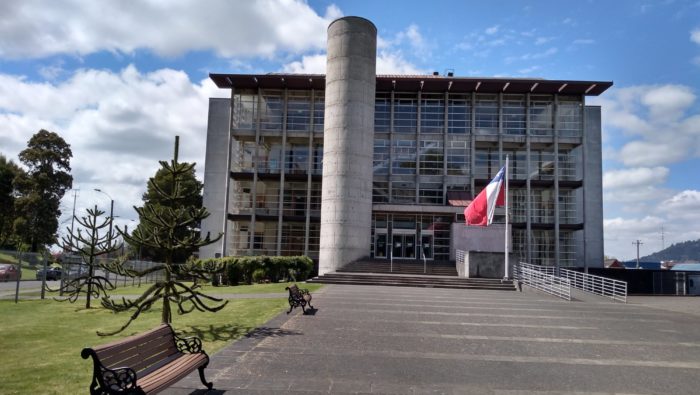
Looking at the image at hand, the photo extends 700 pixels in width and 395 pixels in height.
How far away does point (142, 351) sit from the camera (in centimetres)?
561

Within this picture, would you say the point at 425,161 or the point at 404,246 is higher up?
the point at 425,161

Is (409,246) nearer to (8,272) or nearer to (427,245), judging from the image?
(427,245)

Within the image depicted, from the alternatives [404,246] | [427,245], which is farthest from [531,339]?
[404,246]

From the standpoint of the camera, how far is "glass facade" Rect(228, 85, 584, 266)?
39344 millimetres

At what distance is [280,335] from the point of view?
9.73 meters

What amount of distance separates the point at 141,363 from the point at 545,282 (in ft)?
67.6

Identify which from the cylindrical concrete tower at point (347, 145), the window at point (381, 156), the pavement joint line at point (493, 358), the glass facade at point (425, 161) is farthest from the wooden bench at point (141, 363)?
the window at point (381, 156)

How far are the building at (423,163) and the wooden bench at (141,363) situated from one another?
102 feet

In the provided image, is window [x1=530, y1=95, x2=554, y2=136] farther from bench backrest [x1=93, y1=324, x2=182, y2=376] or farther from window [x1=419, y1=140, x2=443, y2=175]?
bench backrest [x1=93, y1=324, x2=182, y2=376]

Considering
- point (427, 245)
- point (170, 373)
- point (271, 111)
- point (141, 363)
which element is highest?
point (271, 111)

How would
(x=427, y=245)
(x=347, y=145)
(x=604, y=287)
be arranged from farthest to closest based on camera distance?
1. (x=427, y=245)
2. (x=347, y=145)
3. (x=604, y=287)

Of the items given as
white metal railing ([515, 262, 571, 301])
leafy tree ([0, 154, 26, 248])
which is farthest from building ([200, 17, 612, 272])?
leafy tree ([0, 154, 26, 248])

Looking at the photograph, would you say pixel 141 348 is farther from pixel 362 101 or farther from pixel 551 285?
pixel 362 101

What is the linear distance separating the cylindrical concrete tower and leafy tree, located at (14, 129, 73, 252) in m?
29.2
